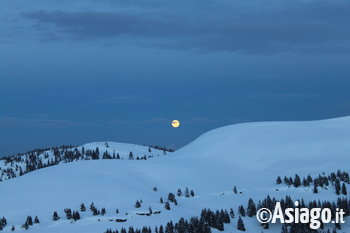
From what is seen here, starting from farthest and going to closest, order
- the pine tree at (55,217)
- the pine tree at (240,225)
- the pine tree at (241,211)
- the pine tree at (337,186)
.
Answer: the pine tree at (337,186)
the pine tree at (241,211)
the pine tree at (55,217)
the pine tree at (240,225)

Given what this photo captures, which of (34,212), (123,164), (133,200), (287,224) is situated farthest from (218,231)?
(123,164)

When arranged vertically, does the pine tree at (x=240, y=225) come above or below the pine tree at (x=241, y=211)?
below

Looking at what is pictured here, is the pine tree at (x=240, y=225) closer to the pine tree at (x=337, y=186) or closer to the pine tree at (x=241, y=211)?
the pine tree at (x=241, y=211)

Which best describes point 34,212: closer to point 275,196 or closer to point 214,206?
point 214,206

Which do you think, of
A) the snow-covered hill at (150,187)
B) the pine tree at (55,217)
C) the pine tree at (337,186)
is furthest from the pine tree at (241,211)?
the pine tree at (55,217)

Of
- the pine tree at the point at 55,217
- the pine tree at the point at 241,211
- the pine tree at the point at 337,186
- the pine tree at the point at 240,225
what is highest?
the pine tree at the point at 337,186

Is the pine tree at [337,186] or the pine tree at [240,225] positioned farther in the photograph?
the pine tree at [337,186]

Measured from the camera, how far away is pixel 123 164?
623 ft

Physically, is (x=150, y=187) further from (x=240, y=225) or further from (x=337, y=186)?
(x=337, y=186)

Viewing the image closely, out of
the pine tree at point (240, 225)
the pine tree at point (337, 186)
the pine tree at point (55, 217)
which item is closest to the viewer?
the pine tree at point (240, 225)

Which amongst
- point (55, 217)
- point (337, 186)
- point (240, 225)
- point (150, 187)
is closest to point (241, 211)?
point (240, 225)

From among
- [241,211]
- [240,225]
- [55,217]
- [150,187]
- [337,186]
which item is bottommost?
[240,225]

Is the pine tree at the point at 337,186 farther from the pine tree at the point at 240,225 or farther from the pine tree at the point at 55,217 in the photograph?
the pine tree at the point at 55,217

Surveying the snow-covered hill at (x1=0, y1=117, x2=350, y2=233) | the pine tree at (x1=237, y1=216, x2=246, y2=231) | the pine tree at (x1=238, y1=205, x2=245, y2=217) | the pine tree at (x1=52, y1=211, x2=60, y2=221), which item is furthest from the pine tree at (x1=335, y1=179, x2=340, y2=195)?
the pine tree at (x1=52, y1=211, x2=60, y2=221)
